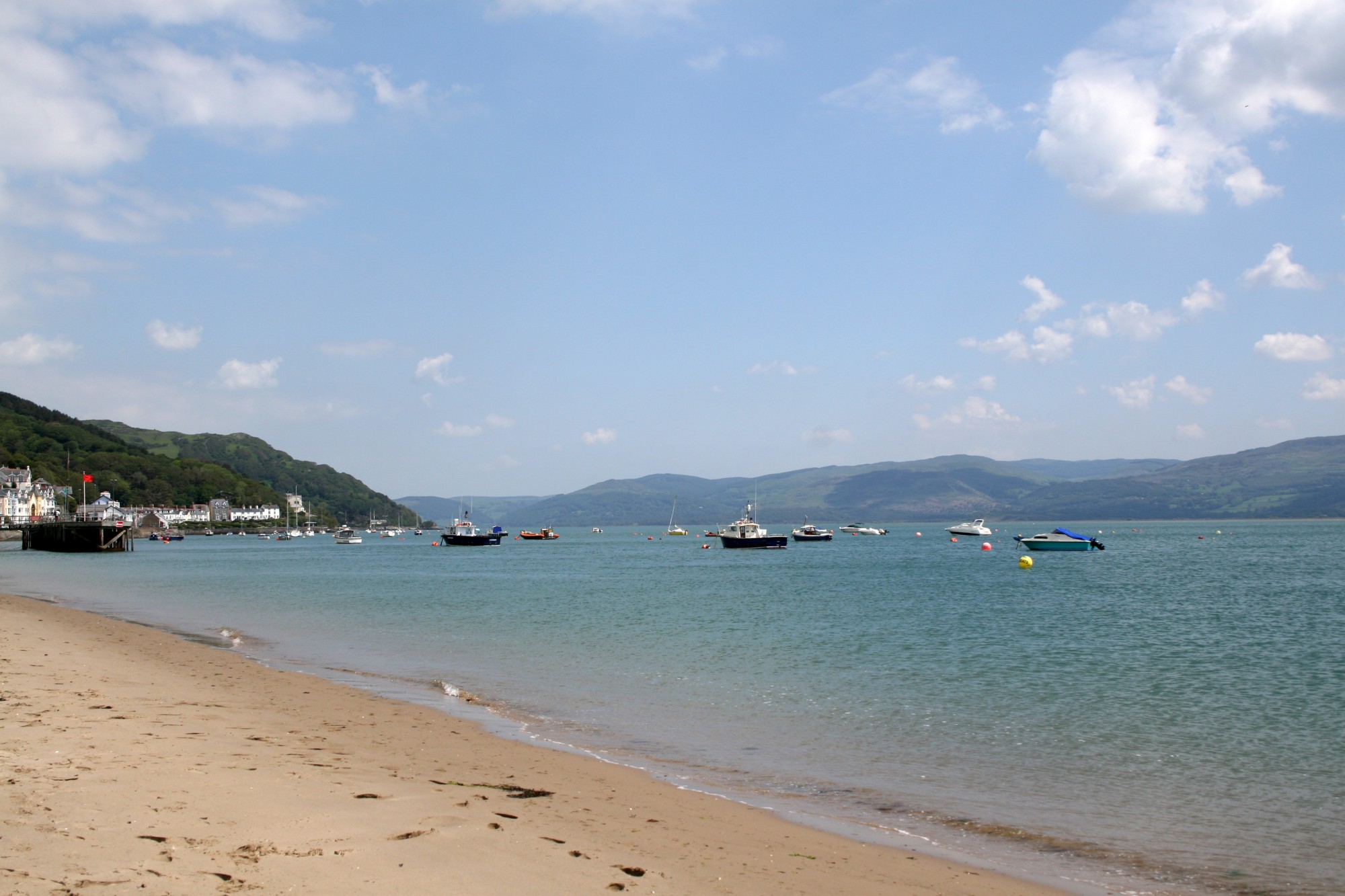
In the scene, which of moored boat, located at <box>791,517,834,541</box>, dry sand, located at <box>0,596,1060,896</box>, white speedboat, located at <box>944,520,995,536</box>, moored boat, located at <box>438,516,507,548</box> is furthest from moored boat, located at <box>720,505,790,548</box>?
dry sand, located at <box>0,596,1060,896</box>

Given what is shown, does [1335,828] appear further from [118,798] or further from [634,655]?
[634,655]

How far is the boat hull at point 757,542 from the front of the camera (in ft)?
330

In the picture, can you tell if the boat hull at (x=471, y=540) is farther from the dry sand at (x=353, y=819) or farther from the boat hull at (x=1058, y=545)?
the dry sand at (x=353, y=819)

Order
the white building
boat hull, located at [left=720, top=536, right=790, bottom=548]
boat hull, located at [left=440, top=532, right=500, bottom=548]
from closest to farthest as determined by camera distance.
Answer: boat hull, located at [left=720, top=536, right=790, bottom=548] → boat hull, located at [left=440, top=532, right=500, bottom=548] → the white building

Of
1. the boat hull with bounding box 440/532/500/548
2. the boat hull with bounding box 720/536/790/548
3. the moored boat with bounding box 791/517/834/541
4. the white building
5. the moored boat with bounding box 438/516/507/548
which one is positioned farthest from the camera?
the white building

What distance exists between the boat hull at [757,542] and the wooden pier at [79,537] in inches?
2920

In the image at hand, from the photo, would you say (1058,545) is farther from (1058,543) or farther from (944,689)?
(944,689)

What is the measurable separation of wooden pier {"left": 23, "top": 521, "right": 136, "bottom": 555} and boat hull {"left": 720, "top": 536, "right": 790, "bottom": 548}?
7416cm

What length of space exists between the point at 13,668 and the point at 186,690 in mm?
3169

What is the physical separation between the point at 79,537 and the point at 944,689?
388 ft

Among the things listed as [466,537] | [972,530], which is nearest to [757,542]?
[466,537]

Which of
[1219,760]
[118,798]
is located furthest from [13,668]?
[1219,760]

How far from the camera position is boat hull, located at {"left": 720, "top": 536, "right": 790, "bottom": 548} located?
101 meters

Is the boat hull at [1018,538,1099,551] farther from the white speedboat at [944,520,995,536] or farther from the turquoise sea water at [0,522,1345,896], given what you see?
the white speedboat at [944,520,995,536]
